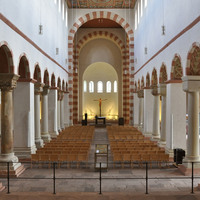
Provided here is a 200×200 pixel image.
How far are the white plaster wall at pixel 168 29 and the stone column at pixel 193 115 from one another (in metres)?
0.94

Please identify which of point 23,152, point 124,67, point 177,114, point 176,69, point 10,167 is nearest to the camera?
point 10,167

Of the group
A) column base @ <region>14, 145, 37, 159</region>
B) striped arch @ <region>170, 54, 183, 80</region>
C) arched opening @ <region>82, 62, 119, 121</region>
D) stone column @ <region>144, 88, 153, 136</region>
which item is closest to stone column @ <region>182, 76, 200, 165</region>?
striped arch @ <region>170, 54, 183, 80</region>

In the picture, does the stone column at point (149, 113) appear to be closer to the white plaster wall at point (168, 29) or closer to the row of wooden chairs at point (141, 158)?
the white plaster wall at point (168, 29)

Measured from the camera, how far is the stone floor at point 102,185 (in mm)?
7699

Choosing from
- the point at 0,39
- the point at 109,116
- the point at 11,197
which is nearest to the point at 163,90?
the point at 0,39

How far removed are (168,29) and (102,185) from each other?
29.1 feet

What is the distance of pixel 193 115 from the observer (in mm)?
11680

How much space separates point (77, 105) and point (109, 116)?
5293 millimetres

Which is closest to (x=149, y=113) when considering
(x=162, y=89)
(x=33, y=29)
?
(x=162, y=89)

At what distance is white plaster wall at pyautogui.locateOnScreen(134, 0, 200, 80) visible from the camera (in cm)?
1106

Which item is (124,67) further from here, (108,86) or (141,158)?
(141,158)

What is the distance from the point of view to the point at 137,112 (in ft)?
98.3

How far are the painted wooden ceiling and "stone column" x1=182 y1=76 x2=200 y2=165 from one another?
18455 millimetres

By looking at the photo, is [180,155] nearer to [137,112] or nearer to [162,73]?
[162,73]
